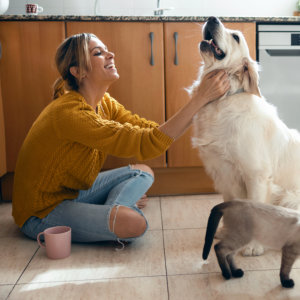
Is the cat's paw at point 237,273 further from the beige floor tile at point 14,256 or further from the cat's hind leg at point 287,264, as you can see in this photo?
the beige floor tile at point 14,256

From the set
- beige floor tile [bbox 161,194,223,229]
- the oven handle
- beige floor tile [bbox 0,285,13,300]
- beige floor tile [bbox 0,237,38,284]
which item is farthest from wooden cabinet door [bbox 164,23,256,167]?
beige floor tile [bbox 0,285,13,300]

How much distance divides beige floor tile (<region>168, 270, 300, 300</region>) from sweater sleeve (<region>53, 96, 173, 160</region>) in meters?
0.56

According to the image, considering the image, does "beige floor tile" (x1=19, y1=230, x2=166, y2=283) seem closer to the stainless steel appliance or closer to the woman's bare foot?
the woman's bare foot

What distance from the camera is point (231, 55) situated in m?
1.67

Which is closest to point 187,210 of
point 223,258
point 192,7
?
point 223,258

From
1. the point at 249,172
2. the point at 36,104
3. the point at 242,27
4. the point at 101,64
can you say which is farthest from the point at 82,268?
the point at 242,27

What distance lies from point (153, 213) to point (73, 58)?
1061 mm

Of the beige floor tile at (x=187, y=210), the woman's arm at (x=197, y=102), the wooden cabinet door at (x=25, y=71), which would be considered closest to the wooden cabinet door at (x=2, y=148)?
the wooden cabinet door at (x=25, y=71)

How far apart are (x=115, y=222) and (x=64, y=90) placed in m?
0.79

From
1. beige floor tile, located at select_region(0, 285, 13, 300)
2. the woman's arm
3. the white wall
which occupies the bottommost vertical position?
beige floor tile, located at select_region(0, 285, 13, 300)

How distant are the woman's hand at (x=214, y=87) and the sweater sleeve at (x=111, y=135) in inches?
10.0

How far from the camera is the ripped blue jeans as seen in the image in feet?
5.86

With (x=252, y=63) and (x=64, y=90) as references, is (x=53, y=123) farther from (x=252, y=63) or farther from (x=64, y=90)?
(x=252, y=63)

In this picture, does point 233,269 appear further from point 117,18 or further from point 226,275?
point 117,18
